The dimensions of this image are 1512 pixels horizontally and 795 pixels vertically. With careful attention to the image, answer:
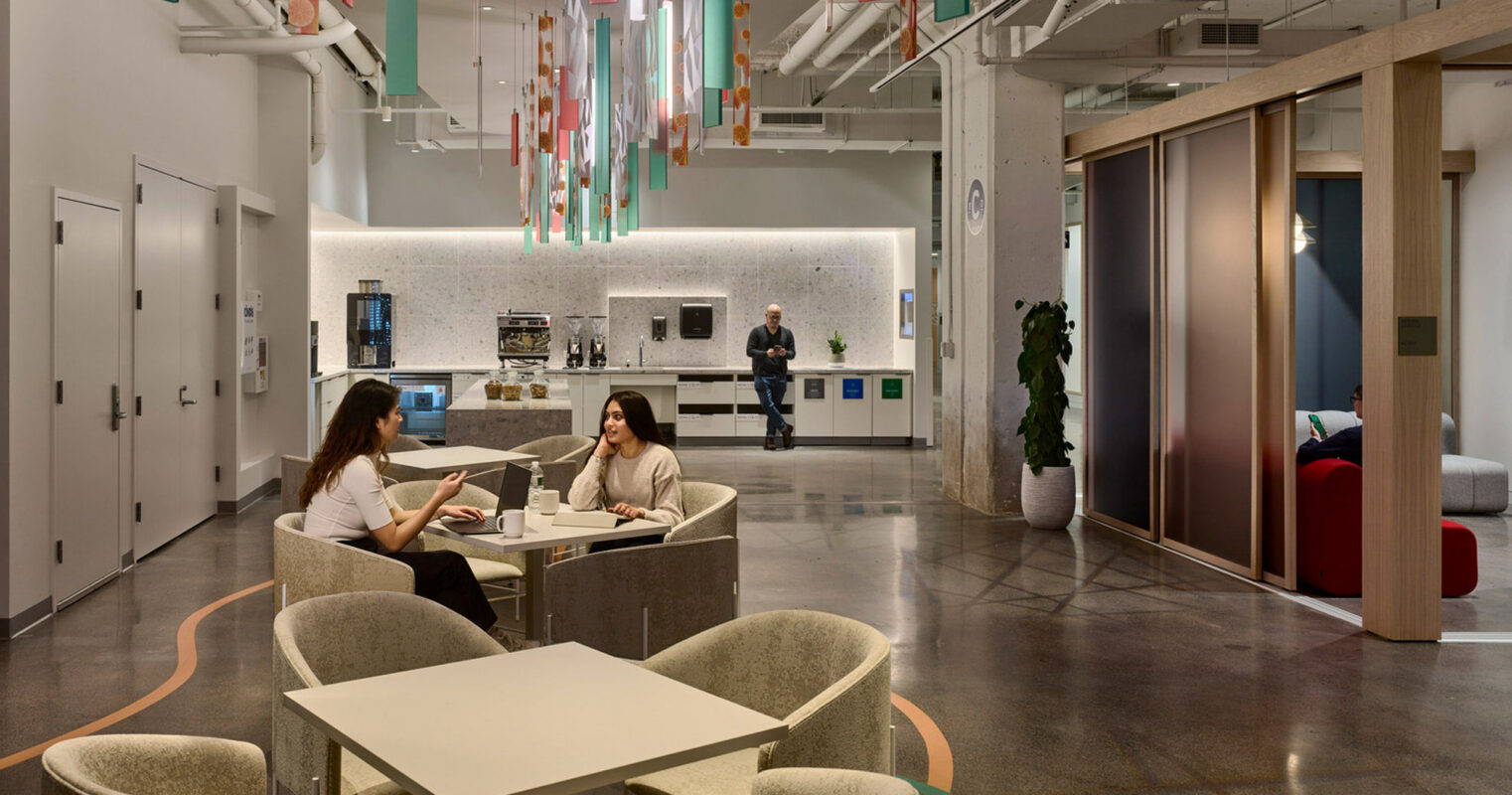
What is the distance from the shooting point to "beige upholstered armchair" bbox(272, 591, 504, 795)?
9.75ft

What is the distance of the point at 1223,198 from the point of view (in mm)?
7703

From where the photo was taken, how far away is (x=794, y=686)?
3.31m

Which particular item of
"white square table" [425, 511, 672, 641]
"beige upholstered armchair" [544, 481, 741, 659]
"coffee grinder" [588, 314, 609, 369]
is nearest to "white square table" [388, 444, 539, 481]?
"white square table" [425, 511, 672, 641]

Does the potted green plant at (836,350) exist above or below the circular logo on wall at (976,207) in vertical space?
below

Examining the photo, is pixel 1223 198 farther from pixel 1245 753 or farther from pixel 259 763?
pixel 259 763

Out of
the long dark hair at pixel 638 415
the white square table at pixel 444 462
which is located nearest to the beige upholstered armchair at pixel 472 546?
the long dark hair at pixel 638 415

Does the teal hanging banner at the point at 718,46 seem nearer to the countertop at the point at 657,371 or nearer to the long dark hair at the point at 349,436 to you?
the long dark hair at the point at 349,436

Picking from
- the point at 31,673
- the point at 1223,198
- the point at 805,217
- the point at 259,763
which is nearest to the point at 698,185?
the point at 805,217

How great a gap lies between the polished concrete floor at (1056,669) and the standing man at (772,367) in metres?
6.27

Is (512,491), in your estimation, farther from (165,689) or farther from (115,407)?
(115,407)

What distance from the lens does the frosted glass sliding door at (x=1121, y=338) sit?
8719 millimetres

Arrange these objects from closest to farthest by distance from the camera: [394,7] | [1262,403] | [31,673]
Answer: [394,7], [31,673], [1262,403]

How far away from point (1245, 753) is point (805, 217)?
11.6m

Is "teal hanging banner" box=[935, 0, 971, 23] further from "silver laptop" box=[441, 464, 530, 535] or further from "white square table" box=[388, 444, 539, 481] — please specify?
"white square table" box=[388, 444, 539, 481]
